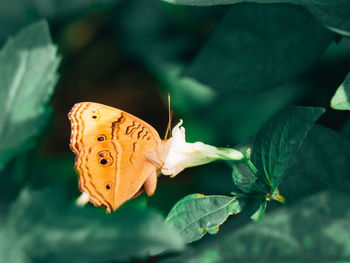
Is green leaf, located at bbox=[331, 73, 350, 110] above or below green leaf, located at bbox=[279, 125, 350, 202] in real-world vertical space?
above

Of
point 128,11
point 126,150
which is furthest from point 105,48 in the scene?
point 126,150

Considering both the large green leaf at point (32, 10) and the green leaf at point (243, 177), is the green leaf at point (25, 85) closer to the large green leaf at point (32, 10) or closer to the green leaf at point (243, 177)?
the green leaf at point (243, 177)

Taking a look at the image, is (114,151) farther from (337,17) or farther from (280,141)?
(337,17)

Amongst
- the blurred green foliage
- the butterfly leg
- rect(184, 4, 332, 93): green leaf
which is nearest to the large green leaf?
the blurred green foliage

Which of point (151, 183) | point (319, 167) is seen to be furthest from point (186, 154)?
point (319, 167)

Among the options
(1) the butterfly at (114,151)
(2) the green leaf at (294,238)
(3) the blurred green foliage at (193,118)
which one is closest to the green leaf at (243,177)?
(3) the blurred green foliage at (193,118)

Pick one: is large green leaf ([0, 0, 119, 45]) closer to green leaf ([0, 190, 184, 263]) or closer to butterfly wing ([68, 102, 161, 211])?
butterfly wing ([68, 102, 161, 211])
